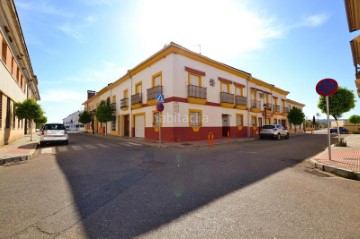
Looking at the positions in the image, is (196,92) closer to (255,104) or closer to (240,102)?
(240,102)

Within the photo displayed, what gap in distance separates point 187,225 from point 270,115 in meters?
28.4

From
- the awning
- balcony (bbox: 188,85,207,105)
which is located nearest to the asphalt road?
the awning

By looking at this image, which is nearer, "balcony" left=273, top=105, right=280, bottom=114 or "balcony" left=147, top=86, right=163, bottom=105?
"balcony" left=147, top=86, right=163, bottom=105

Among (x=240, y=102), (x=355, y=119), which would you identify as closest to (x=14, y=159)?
(x=240, y=102)

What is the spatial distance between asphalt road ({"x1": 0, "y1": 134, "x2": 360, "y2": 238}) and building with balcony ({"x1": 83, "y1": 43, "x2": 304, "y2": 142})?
9857 millimetres

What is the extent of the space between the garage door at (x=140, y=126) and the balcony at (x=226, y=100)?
7928 mm

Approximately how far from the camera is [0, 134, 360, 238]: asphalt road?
235 centimetres

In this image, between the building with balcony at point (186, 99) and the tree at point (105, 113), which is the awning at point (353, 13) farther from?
the tree at point (105, 113)

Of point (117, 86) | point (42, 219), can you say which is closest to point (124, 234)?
point (42, 219)

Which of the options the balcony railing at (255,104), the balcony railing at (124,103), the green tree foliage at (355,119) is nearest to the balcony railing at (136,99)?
the balcony railing at (124,103)

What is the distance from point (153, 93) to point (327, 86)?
39.8 feet

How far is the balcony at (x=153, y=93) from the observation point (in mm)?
15576

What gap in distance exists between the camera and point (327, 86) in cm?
682

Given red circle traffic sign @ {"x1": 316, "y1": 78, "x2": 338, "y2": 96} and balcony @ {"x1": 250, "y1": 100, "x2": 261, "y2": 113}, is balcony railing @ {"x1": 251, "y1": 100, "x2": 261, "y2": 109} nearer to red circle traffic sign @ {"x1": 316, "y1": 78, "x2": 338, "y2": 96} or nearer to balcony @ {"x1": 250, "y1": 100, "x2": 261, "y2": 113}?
balcony @ {"x1": 250, "y1": 100, "x2": 261, "y2": 113}
